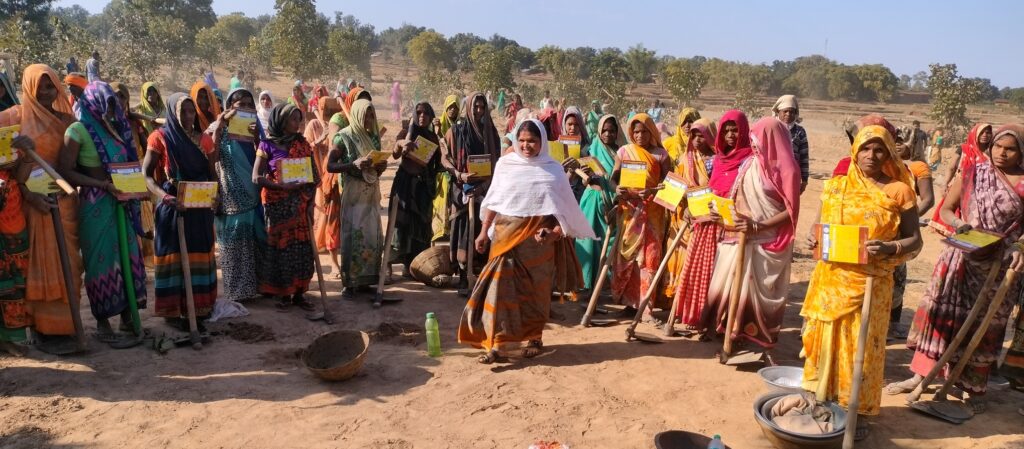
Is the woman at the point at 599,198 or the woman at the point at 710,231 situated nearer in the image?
the woman at the point at 710,231

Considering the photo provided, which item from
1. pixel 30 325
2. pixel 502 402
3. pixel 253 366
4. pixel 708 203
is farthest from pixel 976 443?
pixel 30 325

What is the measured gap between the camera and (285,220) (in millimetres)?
6277

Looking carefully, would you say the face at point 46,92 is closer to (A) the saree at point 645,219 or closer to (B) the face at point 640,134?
(A) the saree at point 645,219

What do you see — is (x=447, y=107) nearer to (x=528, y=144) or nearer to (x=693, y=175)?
(x=528, y=144)

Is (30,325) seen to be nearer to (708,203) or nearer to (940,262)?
(708,203)

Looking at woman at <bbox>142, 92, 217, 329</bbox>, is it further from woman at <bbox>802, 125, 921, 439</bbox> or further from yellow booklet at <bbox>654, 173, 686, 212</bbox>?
woman at <bbox>802, 125, 921, 439</bbox>

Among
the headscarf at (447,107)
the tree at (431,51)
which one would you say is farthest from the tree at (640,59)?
the headscarf at (447,107)

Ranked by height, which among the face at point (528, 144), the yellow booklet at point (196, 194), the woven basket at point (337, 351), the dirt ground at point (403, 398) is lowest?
the dirt ground at point (403, 398)

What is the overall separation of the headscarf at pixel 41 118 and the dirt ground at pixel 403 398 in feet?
5.24

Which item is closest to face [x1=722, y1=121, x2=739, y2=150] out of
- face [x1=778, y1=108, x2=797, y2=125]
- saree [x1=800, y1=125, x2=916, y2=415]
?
saree [x1=800, y1=125, x2=916, y2=415]

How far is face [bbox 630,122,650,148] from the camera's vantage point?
6.26 meters

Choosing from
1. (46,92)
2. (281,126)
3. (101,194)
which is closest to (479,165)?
(281,126)

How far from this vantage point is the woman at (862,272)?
3.78 m

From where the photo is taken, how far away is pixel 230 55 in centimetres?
4719
